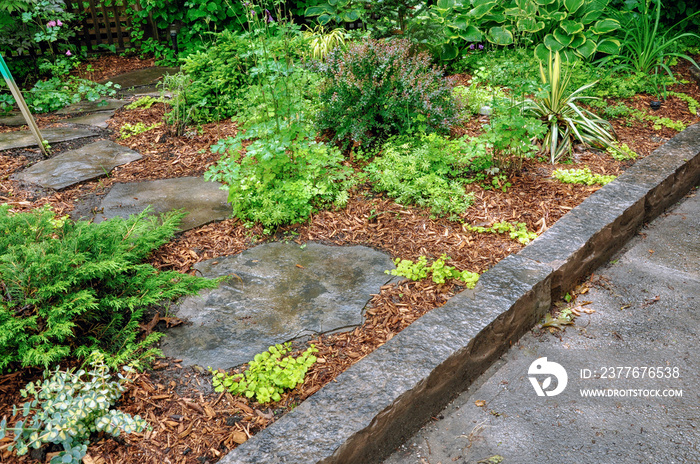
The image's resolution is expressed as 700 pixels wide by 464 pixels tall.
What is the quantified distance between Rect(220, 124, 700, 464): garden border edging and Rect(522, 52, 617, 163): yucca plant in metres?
0.86

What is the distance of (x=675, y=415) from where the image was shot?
2041mm

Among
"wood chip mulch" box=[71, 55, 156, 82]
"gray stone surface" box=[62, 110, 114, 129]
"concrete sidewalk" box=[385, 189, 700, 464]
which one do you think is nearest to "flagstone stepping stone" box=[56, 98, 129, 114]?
"gray stone surface" box=[62, 110, 114, 129]

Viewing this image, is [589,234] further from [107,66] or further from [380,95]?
[107,66]

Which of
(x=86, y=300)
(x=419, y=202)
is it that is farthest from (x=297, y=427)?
(x=419, y=202)

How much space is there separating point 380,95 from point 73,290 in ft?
8.96

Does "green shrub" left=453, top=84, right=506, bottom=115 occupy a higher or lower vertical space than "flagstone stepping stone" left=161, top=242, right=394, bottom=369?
higher

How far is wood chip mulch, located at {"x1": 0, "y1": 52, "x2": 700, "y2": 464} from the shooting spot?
1.91 meters

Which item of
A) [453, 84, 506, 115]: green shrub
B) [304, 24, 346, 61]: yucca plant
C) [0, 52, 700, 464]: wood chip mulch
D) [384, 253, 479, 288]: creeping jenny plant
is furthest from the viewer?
[304, 24, 346, 61]: yucca plant

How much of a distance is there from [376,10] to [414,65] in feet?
5.15

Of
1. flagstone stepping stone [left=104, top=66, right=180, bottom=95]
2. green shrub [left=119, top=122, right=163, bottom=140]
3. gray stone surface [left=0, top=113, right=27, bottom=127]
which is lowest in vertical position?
green shrub [left=119, top=122, right=163, bottom=140]

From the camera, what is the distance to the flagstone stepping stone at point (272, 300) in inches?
90.3

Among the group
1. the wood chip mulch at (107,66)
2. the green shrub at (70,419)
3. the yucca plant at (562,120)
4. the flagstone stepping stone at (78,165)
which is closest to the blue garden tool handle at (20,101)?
the flagstone stepping stone at (78,165)

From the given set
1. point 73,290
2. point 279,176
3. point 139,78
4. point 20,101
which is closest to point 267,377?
point 73,290

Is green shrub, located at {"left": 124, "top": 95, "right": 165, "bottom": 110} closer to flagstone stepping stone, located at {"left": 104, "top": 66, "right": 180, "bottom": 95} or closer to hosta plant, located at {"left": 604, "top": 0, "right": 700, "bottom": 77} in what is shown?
flagstone stepping stone, located at {"left": 104, "top": 66, "right": 180, "bottom": 95}
